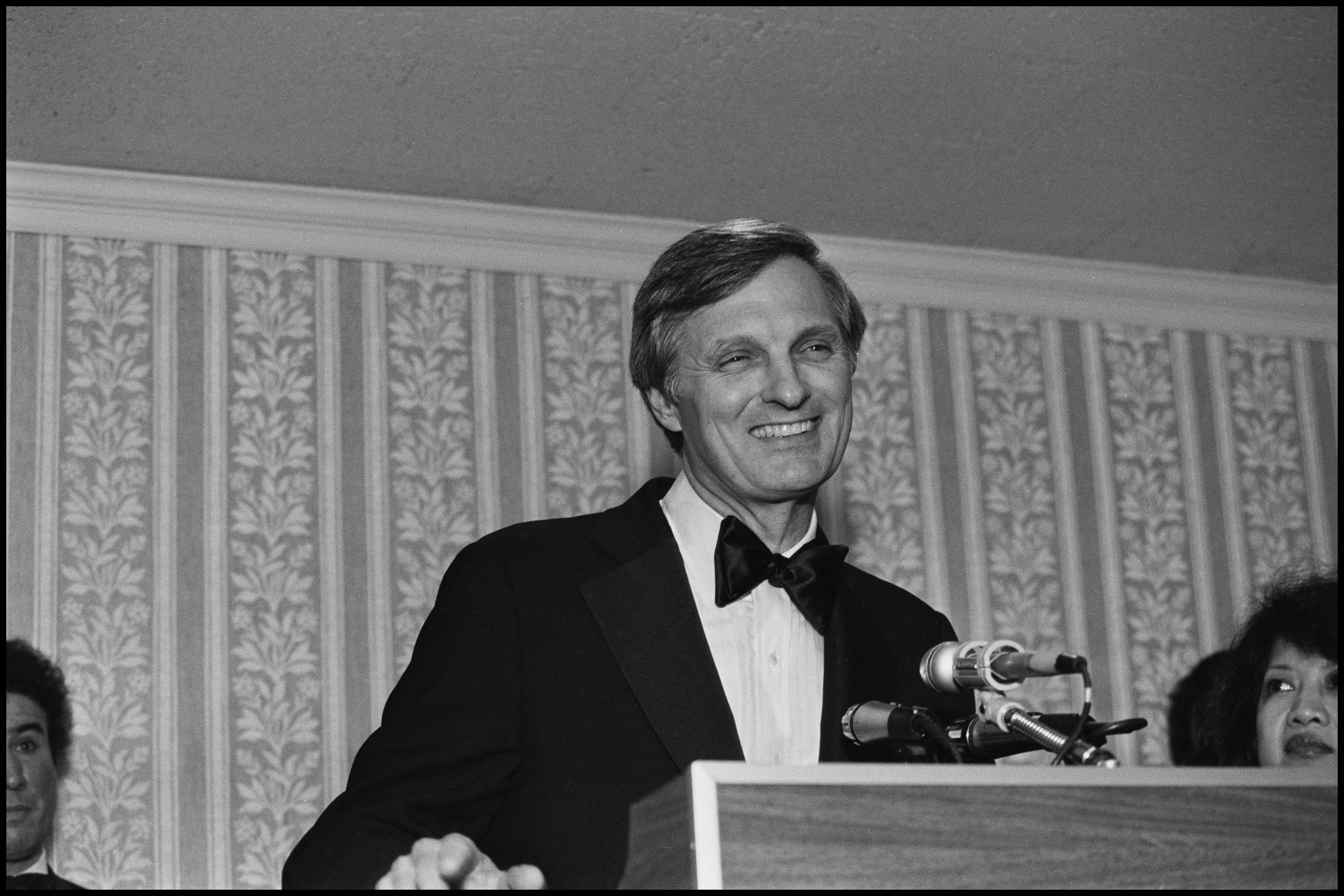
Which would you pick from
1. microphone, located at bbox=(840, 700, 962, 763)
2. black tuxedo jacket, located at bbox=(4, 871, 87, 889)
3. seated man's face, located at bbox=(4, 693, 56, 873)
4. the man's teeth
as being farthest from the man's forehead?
microphone, located at bbox=(840, 700, 962, 763)

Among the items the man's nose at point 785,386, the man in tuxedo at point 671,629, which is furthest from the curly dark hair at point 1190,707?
the man's nose at point 785,386

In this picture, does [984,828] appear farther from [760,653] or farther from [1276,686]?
[1276,686]

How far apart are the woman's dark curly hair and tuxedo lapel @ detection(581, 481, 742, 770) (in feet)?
4.68

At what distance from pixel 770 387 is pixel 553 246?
167 centimetres

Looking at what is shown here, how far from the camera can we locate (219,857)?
11.1 feet

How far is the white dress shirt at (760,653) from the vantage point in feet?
7.20

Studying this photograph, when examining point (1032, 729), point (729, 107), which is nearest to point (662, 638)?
point (1032, 729)

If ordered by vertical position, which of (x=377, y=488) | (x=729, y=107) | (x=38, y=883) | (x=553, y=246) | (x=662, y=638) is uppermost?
(x=729, y=107)

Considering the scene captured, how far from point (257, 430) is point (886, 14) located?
1.50 m

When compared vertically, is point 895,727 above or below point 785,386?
below

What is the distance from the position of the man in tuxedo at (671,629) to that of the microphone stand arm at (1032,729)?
7.4 inches

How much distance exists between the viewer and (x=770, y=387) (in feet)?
A: 7.61

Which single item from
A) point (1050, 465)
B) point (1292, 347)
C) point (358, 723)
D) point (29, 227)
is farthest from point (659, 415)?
point (1292, 347)

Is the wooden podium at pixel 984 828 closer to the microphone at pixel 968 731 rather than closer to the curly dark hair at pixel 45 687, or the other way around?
the microphone at pixel 968 731
